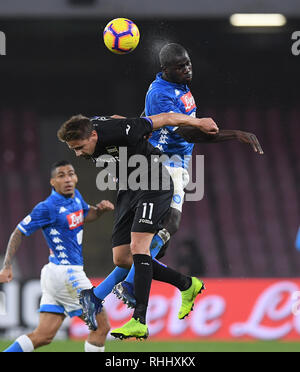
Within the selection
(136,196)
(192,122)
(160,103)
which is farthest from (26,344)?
(192,122)

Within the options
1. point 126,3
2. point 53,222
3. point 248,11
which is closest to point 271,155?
point 248,11

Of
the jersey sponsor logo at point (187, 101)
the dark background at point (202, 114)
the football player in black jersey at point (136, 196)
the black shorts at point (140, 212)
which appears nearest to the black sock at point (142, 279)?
the football player in black jersey at point (136, 196)

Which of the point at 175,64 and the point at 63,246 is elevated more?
the point at 175,64

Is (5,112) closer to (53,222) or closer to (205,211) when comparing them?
(205,211)

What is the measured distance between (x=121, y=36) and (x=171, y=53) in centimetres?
52

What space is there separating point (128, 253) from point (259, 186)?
24.4ft

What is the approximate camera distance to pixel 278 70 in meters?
13.1

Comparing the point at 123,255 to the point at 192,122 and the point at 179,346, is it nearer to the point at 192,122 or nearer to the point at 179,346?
the point at 192,122

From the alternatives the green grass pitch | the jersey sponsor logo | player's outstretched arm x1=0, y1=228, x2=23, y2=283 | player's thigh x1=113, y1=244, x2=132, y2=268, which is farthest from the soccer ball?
the green grass pitch

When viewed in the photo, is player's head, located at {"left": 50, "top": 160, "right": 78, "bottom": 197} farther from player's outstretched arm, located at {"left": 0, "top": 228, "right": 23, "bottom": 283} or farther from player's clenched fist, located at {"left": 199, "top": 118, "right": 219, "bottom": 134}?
player's clenched fist, located at {"left": 199, "top": 118, "right": 219, "bottom": 134}

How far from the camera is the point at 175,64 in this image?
659 centimetres

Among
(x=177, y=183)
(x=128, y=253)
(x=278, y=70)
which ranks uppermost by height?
(x=278, y=70)

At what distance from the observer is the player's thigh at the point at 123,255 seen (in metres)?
6.41

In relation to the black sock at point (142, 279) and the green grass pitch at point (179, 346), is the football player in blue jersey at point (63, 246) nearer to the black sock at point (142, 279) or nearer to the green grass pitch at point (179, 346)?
the black sock at point (142, 279)
